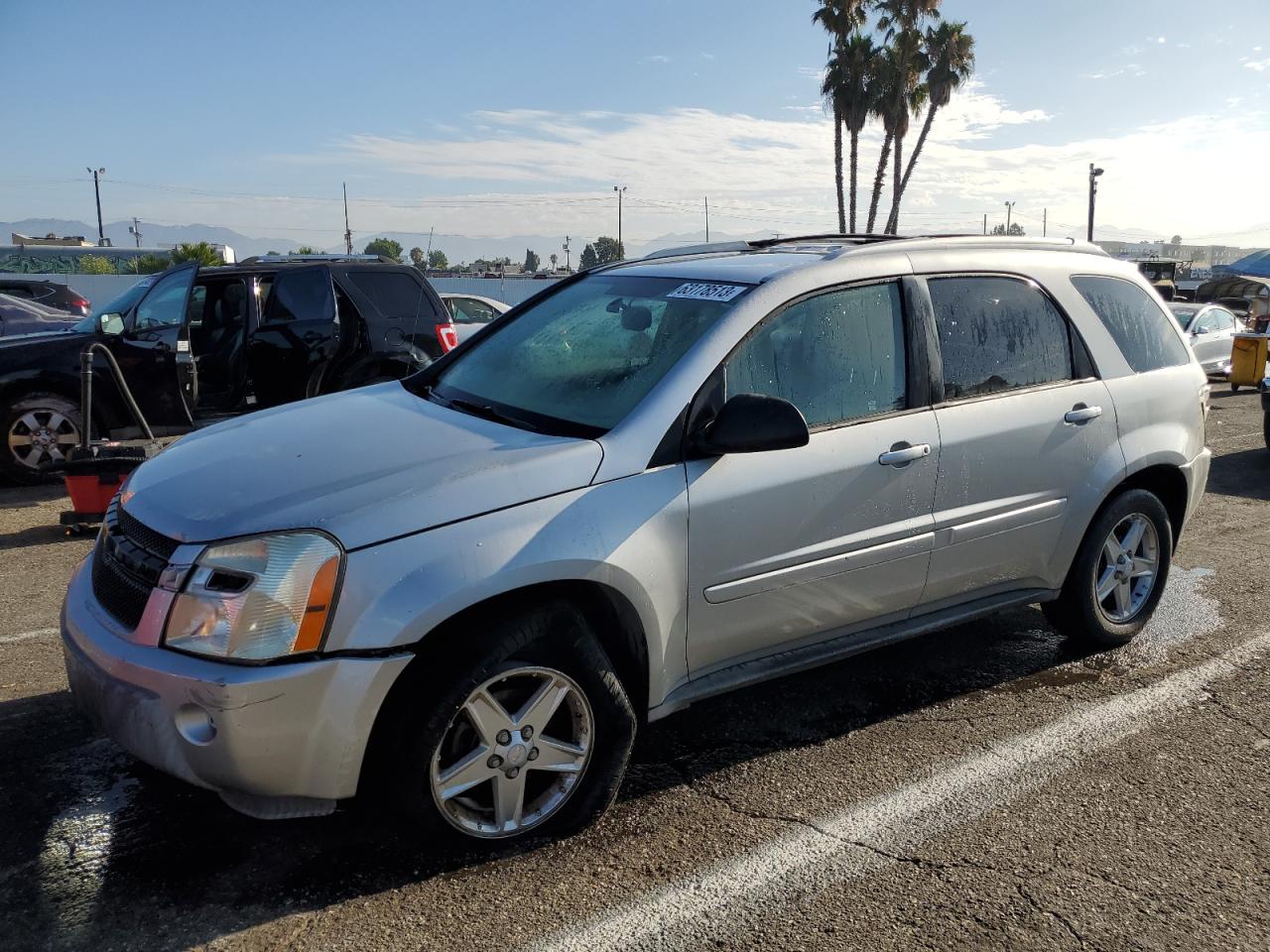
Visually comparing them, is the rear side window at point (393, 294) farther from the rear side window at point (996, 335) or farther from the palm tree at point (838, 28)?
the palm tree at point (838, 28)

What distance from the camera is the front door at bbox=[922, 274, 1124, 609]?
3732mm

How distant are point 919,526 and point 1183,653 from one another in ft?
6.09

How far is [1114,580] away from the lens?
14.7ft

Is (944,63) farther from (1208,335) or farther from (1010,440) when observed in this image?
(1010,440)

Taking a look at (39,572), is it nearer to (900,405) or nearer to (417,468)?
(417,468)

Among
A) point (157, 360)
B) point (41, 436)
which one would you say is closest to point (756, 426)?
point (157, 360)

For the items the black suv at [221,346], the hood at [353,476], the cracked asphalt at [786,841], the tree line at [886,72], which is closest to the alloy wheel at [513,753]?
the cracked asphalt at [786,841]

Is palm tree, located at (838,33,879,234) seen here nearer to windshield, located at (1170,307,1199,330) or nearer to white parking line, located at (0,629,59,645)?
windshield, located at (1170,307,1199,330)

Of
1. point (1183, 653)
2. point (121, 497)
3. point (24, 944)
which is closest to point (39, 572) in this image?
point (121, 497)

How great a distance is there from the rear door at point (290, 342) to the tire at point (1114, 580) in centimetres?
630

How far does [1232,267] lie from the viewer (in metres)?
62.0

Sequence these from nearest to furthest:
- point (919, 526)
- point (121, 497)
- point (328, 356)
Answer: point (121, 497), point (919, 526), point (328, 356)

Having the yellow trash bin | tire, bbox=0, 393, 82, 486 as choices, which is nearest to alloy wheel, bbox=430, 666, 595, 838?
tire, bbox=0, 393, 82, 486

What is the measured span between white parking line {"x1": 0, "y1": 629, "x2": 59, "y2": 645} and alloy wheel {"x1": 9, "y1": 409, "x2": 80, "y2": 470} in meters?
3.80
